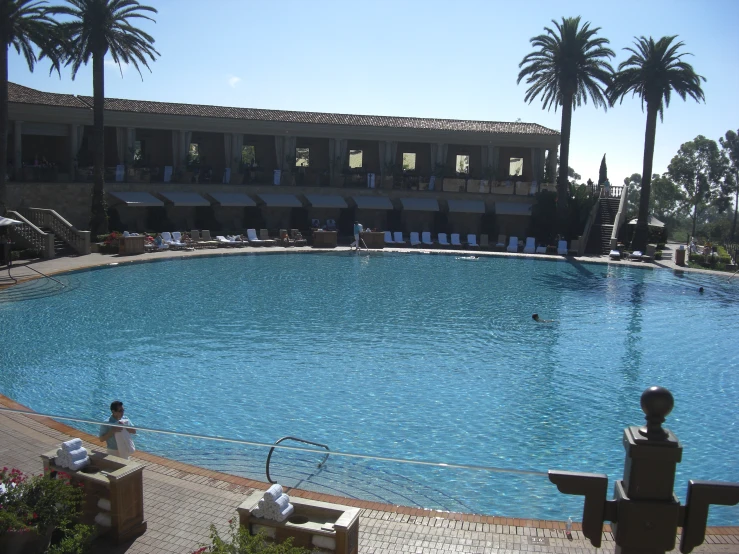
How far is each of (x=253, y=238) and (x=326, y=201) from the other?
6.04 metres

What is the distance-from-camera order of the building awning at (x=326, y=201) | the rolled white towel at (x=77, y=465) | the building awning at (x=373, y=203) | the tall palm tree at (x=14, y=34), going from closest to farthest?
1. the rolled white towel at (x=77, y=465)
2. the tall palm tree at (x=14, y=34)
3. the building awning at (x=326, y=201)
4. the building awning at (x=373, y=203)

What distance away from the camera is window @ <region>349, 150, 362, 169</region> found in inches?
1909

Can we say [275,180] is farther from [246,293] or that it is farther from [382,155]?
[246,293]

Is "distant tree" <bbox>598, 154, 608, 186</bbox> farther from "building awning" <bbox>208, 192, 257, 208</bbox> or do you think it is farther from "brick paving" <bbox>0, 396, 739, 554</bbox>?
"brick paving" <bbox>0, 396, 739, 554</bbox>

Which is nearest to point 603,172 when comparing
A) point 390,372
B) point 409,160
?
point 409,160

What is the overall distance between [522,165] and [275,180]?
17.7m

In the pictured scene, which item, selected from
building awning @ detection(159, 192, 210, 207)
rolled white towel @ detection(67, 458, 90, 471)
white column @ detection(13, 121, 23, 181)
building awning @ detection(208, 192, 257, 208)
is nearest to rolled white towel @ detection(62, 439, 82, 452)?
rolled white towel @ detection(67, 458, 90, 471)

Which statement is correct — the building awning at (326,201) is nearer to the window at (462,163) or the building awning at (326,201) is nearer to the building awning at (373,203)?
the building awning at (373,203)

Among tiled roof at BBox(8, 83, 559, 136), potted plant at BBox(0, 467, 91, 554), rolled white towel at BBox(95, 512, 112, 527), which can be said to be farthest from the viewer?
tiled roof at BBox(8, 83, 559, 136)

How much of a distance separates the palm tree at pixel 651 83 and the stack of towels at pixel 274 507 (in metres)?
36.8

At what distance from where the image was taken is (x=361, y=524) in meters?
7.55

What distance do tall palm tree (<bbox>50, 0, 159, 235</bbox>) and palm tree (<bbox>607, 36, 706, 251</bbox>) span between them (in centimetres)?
2700

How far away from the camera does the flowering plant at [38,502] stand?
6.16 m

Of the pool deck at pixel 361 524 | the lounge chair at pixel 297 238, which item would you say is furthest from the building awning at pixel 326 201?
the pool deck at pixel 361 524
